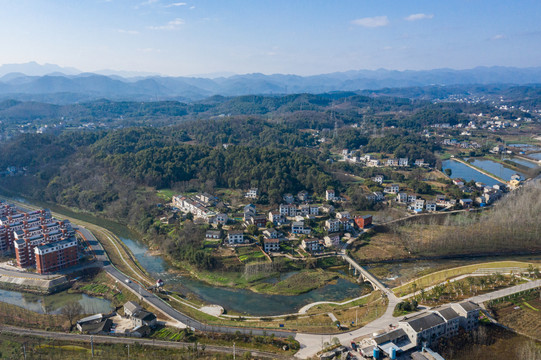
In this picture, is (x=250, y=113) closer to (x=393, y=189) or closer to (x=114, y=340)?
(x=393, y=189)

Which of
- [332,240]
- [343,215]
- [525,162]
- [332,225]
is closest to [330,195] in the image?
[343,215]

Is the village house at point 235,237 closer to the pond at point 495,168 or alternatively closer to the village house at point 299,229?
the village house at point 299,229

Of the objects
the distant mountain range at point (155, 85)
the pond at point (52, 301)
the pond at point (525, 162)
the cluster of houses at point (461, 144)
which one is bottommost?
the pond at point (52, 301)

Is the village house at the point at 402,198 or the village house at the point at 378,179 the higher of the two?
the village house at the point at 378,179

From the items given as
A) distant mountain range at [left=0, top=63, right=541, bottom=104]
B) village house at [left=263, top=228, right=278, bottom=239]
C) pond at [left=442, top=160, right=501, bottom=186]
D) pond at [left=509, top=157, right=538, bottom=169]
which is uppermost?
distant mountain range at [left=0, top=63, right=541, bottom=104]

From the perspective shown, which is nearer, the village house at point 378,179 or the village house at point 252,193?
the village house at point 252,193

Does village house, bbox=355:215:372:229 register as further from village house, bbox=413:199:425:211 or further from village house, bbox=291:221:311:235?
village house, bbox=413:199:425:211

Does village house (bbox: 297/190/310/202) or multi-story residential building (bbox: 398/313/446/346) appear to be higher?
village house (bbox: 297/190/310/202)

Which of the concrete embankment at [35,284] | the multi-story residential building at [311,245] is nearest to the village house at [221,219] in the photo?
the multi-story residential building at [311,245]

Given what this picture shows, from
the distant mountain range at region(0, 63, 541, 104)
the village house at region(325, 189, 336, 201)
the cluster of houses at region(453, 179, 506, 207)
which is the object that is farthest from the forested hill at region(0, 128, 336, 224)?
the distant mountain range at region(0, 63, 541, 104)
